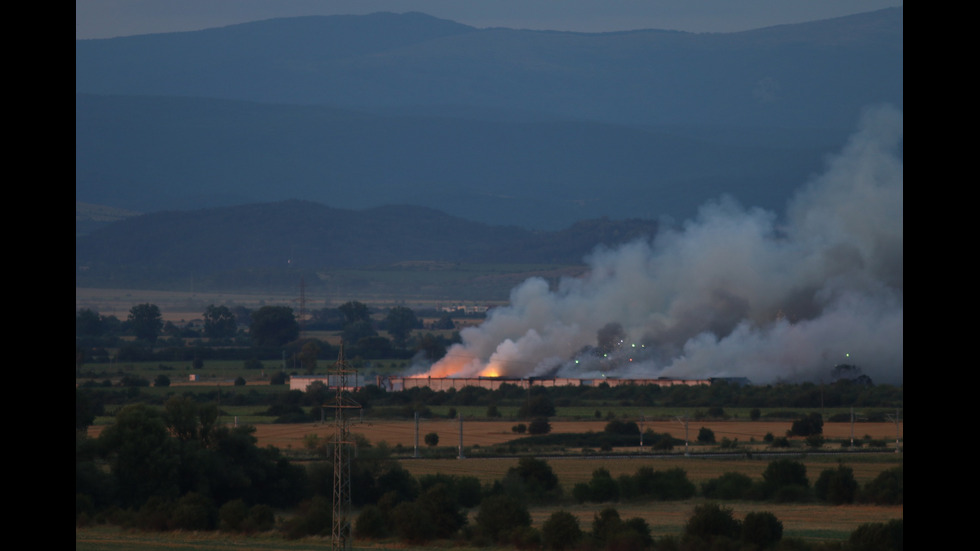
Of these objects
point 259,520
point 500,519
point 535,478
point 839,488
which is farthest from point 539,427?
point 500,519

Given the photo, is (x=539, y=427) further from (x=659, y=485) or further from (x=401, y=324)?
(x=401, y=324)

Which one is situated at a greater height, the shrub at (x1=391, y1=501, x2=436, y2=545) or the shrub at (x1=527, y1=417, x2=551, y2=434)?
the shrub at (x1=527, y1=417, x2=551, y2=434)

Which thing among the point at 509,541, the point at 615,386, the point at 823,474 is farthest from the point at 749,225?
the point at 509,541

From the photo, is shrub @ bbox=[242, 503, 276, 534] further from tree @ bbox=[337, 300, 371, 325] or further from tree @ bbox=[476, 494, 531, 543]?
tree @ bbox=[337, 300, 371, 325]

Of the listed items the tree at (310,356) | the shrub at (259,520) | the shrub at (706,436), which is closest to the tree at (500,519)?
the shrub at (259,520)

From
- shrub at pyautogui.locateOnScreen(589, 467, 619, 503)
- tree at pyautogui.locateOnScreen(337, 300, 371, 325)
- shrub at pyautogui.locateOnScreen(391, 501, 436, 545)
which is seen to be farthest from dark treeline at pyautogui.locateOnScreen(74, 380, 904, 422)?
tree at pyautogui.locateOnScreen(337, 300, 371, 325)

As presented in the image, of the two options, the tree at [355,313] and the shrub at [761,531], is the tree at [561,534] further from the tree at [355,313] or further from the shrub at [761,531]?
the tree at [355,313]
